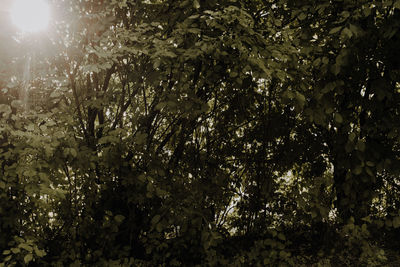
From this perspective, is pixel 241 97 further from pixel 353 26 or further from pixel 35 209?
pixel 35 209

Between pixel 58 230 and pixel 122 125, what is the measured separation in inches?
54.8

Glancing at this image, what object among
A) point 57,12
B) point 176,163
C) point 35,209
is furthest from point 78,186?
point 57,12

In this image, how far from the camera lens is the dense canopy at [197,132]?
2.85 m

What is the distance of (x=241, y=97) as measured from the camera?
4.29 metres

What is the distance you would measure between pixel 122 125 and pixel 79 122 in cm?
48

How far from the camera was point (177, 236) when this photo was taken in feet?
13.3

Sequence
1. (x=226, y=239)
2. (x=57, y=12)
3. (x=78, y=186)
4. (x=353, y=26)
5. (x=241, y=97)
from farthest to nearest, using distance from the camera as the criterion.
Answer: (x=226, y=239), (x=241, y=97), (x=78, y=186), (x=57, y=12), (x=353, y=26)

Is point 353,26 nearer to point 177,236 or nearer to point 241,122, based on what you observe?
point 241,122

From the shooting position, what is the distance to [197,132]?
444cm

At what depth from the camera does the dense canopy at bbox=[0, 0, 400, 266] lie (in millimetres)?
2848

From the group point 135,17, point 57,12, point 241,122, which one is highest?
point 135,17

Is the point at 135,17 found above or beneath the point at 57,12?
above

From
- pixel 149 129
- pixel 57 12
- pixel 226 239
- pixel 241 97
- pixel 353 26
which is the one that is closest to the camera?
pixel 353 26

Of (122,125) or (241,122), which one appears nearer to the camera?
(122,125)
